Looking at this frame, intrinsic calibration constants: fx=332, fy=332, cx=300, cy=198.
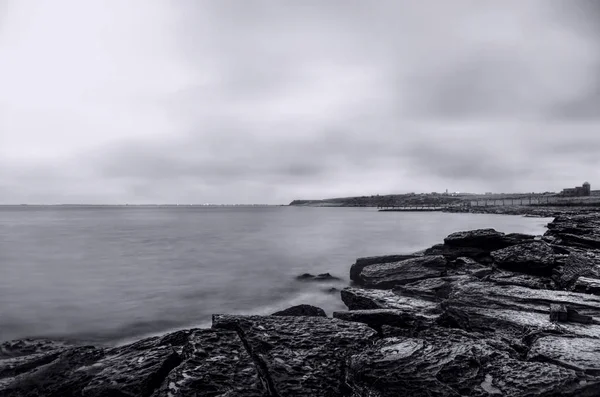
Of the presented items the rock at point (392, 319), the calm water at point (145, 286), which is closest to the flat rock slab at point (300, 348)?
the rock at point (392, 319)

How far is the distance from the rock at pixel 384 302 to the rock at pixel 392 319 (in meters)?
0.57

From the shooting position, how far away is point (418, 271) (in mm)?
11297

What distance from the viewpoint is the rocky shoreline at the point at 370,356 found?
4320 mm

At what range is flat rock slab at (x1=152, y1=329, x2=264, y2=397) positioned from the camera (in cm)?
423

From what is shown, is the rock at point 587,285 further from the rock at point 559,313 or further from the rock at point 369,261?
the rock at point 369,261

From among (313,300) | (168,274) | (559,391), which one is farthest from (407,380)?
(168,274)

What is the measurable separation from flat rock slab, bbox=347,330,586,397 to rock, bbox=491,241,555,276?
6.35 meters

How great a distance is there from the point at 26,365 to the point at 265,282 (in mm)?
10632

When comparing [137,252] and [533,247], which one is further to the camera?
[137,252]

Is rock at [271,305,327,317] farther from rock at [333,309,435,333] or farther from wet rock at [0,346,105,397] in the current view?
wet rock at [0,346,105,397]

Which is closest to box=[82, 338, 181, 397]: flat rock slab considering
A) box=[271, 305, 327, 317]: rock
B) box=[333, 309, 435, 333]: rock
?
box=[271, 305, 327, 317]: rock

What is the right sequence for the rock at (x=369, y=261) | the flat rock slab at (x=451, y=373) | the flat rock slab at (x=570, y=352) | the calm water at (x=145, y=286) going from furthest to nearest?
the rock at (x=369, y=261) < the calm water at (x=145, y=286) < the flat rock slab at (x=570, y=352) < the flat rock slab at (x=451, y=373)

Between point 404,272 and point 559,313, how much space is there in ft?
18.4

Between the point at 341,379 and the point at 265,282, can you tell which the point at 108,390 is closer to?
the point at 341,379
